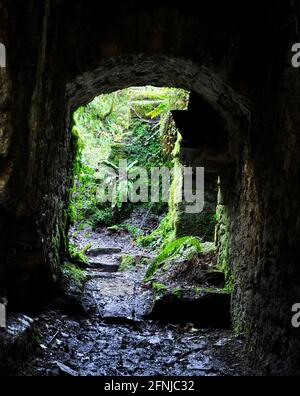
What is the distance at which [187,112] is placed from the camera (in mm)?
5594

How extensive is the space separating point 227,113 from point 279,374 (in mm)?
3110

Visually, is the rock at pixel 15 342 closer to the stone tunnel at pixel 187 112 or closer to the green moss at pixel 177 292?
the stone tunnel at pixel 187 112

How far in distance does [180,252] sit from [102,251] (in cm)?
362

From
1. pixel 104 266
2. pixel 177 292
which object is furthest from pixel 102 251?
pixel 177 292

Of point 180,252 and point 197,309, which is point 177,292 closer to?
point 197,309

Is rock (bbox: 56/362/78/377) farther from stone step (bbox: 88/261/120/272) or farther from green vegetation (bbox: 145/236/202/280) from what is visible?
stone step (bbox: 88/261/120/272)

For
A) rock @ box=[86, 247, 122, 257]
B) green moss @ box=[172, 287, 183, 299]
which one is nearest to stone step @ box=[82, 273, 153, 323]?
green moss @ box=[172, 287, 183, 299]

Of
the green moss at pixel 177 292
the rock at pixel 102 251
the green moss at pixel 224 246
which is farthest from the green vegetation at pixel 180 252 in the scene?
the rock at pixel 102 251

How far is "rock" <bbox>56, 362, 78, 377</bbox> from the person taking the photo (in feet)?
11.7

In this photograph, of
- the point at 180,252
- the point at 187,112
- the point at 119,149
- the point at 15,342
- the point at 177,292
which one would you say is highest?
the point at 119,149

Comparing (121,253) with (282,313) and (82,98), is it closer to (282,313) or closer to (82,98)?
(82,98)

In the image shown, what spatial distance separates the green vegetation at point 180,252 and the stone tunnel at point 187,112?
1.15 meters

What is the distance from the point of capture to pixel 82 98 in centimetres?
561
